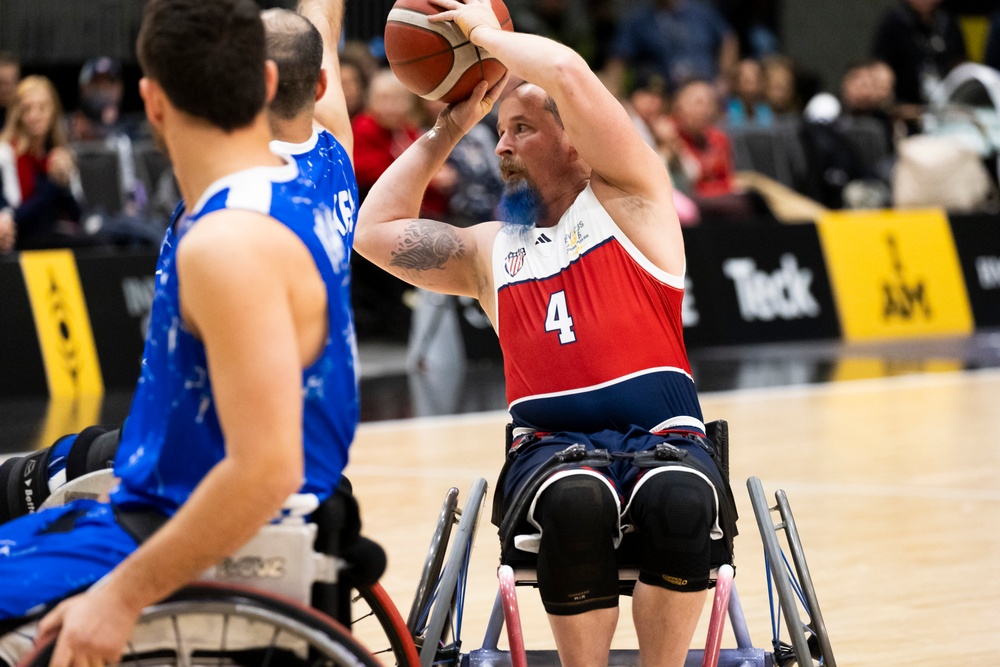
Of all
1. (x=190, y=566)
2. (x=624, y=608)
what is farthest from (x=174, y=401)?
(x=624, y=608)

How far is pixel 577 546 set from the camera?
10.1 ft

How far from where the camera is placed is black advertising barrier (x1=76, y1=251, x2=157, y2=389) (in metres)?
9.30

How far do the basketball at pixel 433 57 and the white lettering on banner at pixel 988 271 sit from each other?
9.29 meters

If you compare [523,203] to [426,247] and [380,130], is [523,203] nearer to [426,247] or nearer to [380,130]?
[426,247]

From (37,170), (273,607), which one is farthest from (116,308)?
(273,607)

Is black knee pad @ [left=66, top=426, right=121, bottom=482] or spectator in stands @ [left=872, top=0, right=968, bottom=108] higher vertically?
black knee pad @ [left=66, top=426, right=121, bottom=482]

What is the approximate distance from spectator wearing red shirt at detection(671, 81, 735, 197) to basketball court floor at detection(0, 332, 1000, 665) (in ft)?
4.96

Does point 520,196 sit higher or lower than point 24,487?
higher

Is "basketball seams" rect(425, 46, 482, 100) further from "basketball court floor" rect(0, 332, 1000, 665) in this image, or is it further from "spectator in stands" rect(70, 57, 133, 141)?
"spectator in stands" rect(70, 57, 133, 141)

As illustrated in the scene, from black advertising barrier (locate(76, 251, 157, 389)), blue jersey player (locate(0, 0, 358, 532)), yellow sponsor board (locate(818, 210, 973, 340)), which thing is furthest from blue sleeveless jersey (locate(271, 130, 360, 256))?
yellow sponsor board (locate(818, 210, 973, 340))

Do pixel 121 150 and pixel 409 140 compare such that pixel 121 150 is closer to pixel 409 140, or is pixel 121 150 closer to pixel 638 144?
pixel 409 140

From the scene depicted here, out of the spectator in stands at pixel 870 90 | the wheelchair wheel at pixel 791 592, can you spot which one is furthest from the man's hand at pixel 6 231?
the spectator in stands at pixel 870 90

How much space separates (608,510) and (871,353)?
27.4ft

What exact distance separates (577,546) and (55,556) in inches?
44.5
